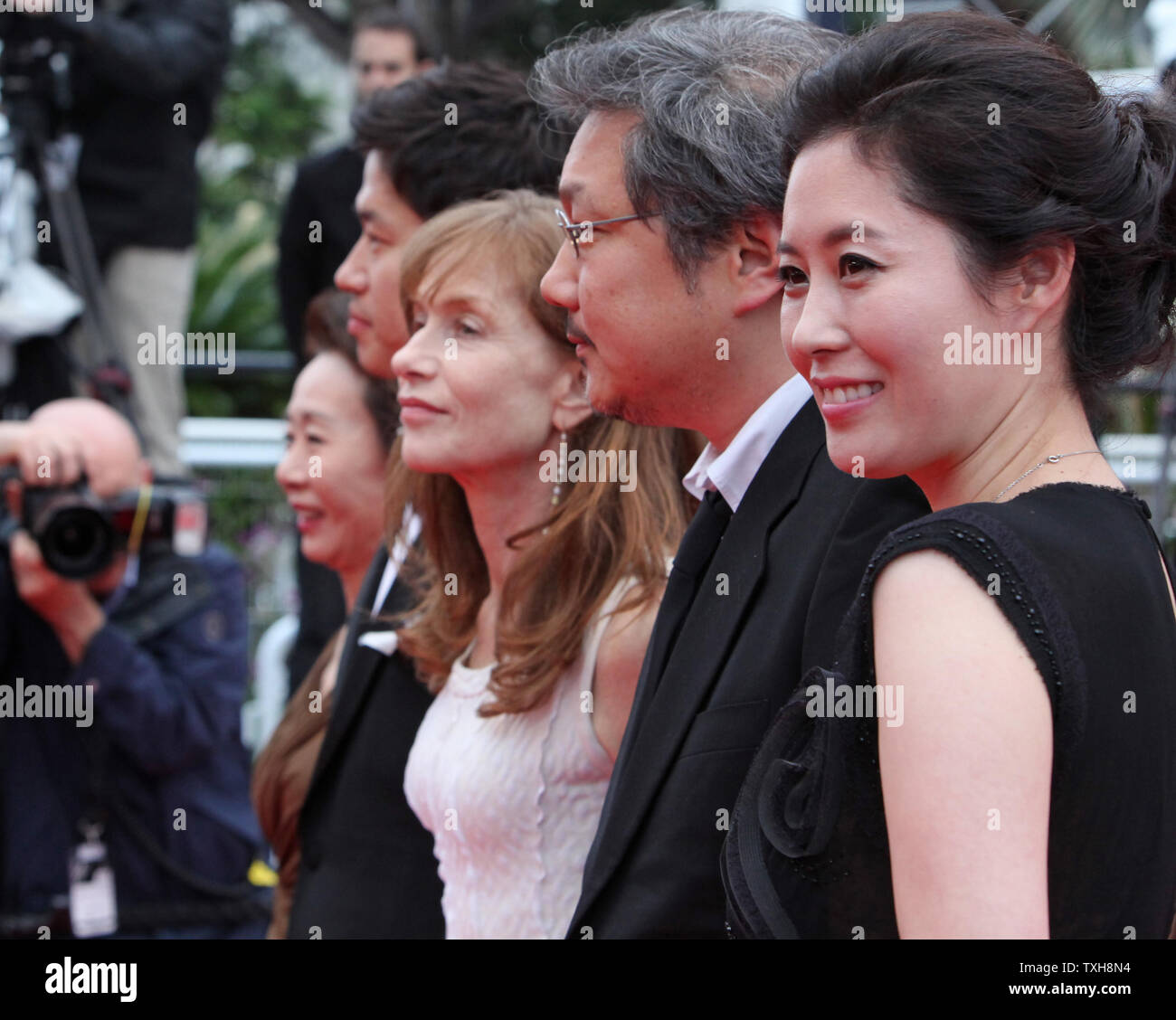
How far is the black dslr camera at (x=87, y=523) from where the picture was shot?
3.46m

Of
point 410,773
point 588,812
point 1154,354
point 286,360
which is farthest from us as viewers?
point 286,360

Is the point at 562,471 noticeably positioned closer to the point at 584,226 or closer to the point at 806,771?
the point at 584,226

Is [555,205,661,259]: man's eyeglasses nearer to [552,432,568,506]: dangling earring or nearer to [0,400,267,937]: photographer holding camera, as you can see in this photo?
[552,432,568,506]: dangling earring

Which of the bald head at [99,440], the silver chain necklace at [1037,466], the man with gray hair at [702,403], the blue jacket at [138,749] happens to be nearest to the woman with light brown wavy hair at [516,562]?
the man with gray hair at [702,403]

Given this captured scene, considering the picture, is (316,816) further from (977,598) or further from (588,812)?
(977,598)

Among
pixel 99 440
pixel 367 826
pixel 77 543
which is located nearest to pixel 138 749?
pixel 77 543

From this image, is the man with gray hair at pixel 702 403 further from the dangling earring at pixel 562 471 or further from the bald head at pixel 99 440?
the bald head at pixel 99 440

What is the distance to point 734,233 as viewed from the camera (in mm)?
1912

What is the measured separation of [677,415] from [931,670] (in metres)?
0.86

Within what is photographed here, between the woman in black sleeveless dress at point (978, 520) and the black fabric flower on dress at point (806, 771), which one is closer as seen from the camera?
the woman in black sleeveless dress at point (978, 520)

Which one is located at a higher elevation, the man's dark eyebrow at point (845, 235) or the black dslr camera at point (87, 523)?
the black dslr camera at point (87, 523)

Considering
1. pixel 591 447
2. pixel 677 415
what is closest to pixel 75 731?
pixel 591 447

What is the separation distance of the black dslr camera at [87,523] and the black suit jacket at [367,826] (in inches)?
40.5

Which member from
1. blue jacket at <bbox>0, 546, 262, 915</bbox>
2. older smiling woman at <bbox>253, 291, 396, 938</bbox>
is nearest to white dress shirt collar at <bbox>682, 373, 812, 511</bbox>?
older smiling woman at <bbox>253, 291, 396, 938</bbox>
